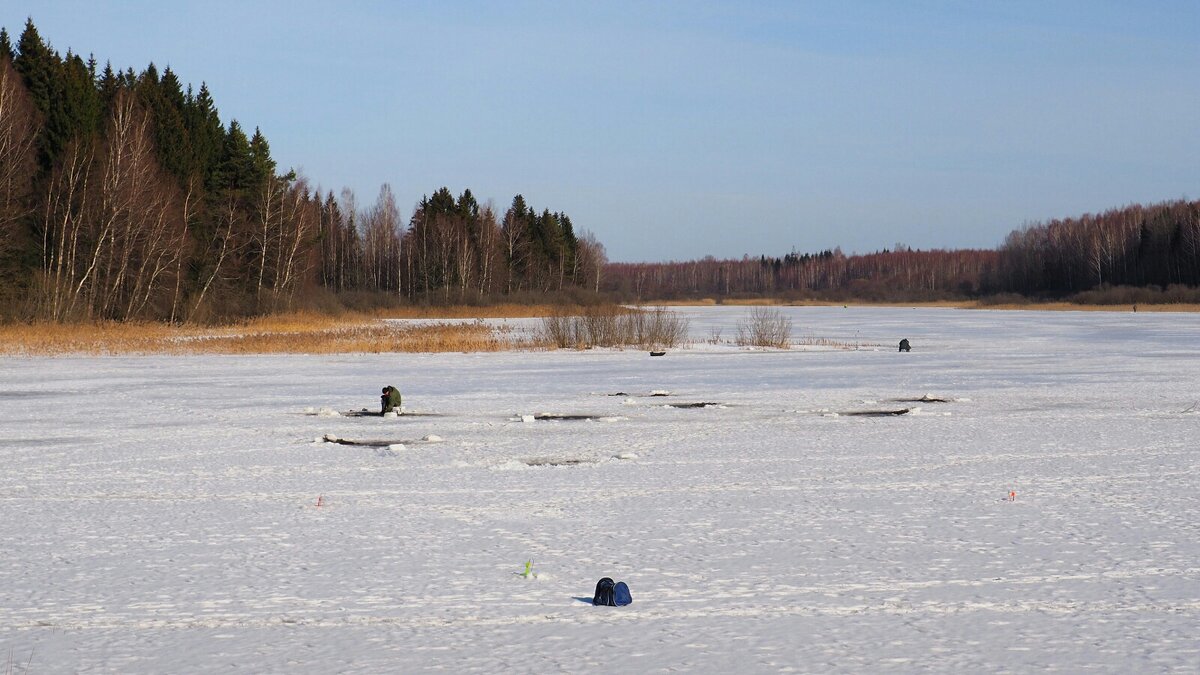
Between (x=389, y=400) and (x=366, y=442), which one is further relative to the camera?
(x=389, y=400)

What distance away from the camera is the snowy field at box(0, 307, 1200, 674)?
5.14m

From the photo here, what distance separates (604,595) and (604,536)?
173cm

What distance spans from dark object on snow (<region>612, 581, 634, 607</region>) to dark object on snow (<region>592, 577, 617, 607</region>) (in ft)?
0.05

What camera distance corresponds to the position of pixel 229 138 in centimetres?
5019

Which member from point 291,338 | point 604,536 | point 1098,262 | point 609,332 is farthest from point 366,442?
point 1098,262

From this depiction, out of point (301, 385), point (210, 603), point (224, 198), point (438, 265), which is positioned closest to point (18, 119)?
point (224, 198)

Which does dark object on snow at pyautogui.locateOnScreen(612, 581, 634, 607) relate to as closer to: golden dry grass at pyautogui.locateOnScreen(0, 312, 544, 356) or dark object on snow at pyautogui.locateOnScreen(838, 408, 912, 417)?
dark object on snow at pyautogui.locateOnScreen(838, 408, 912, 417)

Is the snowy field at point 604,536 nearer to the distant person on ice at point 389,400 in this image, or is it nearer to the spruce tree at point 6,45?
the distant person on ice at point 389,400

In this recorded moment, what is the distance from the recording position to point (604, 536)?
754 centimetres

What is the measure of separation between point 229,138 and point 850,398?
4018 centimetres

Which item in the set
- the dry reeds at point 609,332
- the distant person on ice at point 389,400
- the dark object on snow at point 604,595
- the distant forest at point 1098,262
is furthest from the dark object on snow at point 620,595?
the distant forest at point 1098,262

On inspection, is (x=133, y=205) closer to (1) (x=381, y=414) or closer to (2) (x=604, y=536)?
(1) (x=381, y=414)

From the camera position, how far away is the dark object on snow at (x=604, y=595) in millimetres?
5793

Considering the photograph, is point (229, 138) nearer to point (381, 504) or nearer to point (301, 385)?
point (301, 385)
